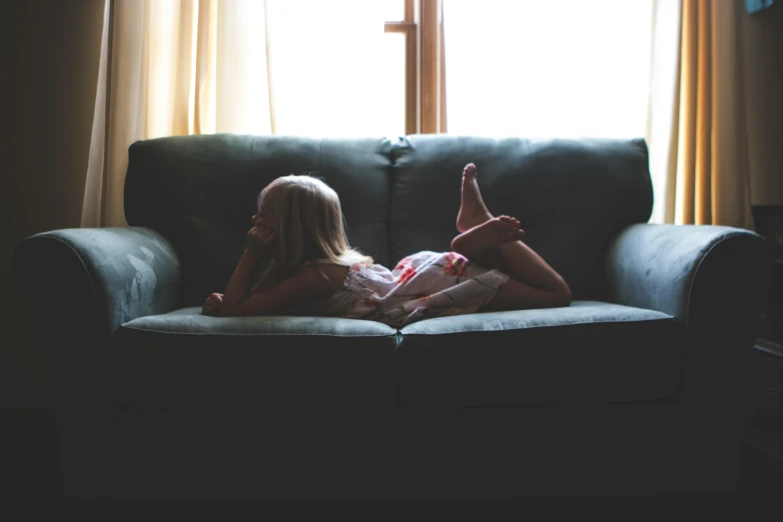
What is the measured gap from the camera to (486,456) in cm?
127

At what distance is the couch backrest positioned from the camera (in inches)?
73.0

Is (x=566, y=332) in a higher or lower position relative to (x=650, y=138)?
lower

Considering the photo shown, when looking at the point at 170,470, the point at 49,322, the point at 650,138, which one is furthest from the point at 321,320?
the point at 650,138

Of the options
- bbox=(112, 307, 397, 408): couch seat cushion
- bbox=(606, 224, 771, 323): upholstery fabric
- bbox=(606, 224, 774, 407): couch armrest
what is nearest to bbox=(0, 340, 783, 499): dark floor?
bbox=(606, 224, 774, 407): couch armrest

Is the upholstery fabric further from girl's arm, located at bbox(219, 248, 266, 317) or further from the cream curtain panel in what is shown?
the cream curtain panel

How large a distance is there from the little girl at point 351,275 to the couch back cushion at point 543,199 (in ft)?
0.84

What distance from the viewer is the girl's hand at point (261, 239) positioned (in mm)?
1499

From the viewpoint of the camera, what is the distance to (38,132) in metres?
2.30

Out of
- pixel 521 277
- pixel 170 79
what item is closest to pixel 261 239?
pixel 521 277

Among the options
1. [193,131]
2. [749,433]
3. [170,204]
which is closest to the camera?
[749,433]

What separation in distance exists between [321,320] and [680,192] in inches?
67.8

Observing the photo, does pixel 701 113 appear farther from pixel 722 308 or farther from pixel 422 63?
pixel 722 308

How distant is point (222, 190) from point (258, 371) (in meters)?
0.81

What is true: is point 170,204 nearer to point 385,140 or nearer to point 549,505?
point 385,140
